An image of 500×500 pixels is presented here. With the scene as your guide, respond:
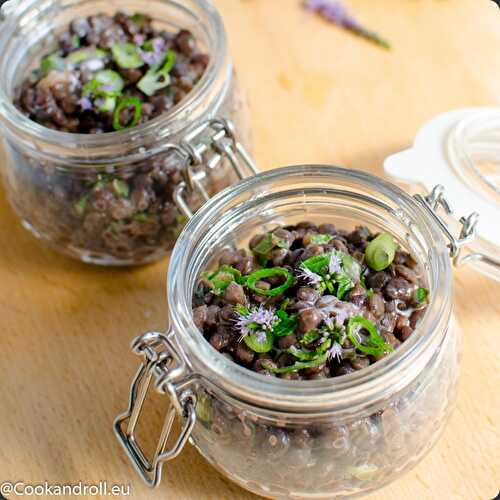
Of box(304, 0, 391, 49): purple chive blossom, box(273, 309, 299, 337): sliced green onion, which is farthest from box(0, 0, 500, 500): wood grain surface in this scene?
box(273, 309, 299, 337): sliced green onion

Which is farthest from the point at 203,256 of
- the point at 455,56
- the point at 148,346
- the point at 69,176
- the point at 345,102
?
the point at 455,56

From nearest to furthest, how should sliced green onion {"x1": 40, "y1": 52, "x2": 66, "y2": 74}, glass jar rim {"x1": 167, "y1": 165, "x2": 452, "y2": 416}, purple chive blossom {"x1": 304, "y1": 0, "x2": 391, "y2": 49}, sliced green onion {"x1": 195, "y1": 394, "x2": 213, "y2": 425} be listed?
glass jar rim {"x1": 167, "y1": 165, "x2": 452, "y2": 416}, sliced green onion {"x1": 195, "y1": 394, "x2": 213, "y2": 425}, sliced green onion {"x1": 40, "y1": 52, "x2": 66, "y2": 74}, purple chive blossom {"x1": 304, "y1": 0, "x2": 391, "y2": 49}

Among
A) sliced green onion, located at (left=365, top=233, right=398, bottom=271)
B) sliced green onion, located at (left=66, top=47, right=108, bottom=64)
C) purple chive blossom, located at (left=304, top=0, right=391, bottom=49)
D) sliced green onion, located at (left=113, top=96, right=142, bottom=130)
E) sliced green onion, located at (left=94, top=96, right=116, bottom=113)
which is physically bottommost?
purple chive blossom, located at (left=304, top=0, right=391, bottom=49)

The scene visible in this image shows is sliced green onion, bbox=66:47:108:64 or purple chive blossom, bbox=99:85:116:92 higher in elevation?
sliced green onion, bbox=66:47:108:64

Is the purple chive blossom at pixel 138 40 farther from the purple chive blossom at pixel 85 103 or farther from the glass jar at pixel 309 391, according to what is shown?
the glass jar at pixel 309 391

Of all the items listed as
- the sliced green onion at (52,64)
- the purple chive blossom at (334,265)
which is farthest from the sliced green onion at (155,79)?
the purple chive blossom at (334,265)

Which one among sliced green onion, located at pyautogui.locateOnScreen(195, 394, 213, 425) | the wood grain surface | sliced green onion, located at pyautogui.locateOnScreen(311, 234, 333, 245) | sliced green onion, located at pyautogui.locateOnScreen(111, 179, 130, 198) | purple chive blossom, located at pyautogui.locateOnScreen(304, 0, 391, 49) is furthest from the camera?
purple chive blossom, located at pyautogui.locateOnScreen(304, 0, 391, 49)

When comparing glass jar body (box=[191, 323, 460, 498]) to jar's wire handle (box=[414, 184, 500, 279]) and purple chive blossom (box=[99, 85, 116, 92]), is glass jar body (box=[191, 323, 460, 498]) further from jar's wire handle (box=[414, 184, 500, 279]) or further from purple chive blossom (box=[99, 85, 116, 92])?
purple chive blossom (box=[99, 85, 116, 92])

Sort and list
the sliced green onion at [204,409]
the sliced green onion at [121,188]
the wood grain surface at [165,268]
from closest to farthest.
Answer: the sliced green onion at [204,409] < the wood grain surface at [165,268] < the sliced green onion at [121,188]
